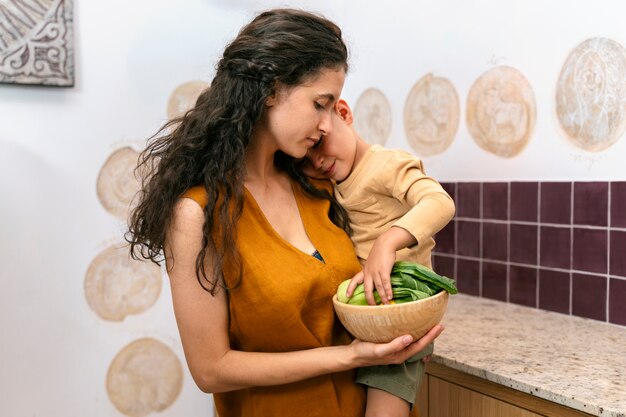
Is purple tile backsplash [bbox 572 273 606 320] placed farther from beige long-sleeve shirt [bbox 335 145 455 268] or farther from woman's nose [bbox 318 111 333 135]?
woman's nose [bbox 318 111 333 135]

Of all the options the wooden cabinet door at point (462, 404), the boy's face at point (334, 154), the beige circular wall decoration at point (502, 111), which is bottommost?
the wooden cabinet door at point (462, 404)

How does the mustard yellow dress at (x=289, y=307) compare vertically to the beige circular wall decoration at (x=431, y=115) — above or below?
below

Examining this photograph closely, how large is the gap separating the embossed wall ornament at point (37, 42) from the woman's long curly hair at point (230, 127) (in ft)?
4.03

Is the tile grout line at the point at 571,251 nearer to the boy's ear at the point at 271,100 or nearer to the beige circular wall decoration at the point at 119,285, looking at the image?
the boy's ear at the point at 271,100

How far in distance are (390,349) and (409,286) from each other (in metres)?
0.11

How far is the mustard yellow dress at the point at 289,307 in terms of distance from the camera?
45.7 inches

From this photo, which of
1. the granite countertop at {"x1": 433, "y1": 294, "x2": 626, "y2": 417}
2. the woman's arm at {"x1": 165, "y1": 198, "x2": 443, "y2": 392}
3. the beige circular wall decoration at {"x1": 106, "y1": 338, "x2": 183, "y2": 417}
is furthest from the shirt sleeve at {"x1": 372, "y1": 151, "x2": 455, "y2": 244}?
the beige circular wall decoration at {"x1": 106, "y1": 338, "x2": 183, "y2": 417}

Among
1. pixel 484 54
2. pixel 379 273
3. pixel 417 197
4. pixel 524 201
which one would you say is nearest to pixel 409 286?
pixel 379 273

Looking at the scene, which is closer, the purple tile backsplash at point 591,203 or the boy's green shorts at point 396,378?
the boy's green shorts at point 396,378

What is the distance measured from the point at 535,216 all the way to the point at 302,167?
2.85 ft

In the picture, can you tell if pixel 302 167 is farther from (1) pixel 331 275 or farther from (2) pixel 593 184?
(2) pixel 593 184

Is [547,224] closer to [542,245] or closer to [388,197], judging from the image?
[542,245]

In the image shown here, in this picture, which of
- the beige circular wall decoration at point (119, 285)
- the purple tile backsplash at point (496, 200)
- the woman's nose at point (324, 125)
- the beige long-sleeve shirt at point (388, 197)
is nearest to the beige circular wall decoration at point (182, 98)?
the beige circular wall decoration at point (119, 285)

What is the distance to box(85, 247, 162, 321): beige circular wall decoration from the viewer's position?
234 cm
